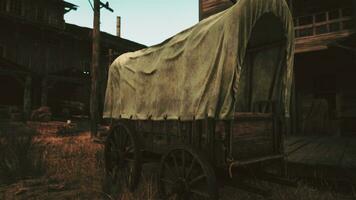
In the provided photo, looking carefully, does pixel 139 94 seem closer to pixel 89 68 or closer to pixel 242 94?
pixel 242 94

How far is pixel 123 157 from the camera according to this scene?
17.6 ft

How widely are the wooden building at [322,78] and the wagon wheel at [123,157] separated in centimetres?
909

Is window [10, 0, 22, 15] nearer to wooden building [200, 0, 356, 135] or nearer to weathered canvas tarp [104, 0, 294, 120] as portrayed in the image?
weathered canvas tarp [104, 0, 294, 120]

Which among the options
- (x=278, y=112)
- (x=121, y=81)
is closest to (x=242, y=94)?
(x=278, y=112)

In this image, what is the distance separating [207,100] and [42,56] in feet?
70.2

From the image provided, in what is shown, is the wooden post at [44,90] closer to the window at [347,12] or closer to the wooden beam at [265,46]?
the wooden beam at [265,46]

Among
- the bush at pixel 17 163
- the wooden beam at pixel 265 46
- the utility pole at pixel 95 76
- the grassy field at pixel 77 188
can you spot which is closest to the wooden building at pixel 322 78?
the wooden beam at pixel 265 46

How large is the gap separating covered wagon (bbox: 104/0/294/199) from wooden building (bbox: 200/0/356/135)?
7694mm

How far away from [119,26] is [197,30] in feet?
119

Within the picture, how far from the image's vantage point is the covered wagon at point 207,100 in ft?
11.5

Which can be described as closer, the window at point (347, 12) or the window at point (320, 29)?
the window at point (347, 12)

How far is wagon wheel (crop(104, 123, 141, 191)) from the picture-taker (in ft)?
15.6

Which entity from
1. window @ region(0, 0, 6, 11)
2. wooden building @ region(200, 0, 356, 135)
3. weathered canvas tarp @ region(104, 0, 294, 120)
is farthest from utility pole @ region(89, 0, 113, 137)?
window @ region(0, 0, 6, 11)

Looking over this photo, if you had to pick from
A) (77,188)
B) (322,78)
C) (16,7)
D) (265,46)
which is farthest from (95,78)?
(16,7)
